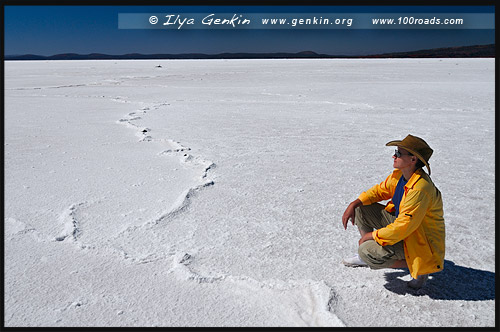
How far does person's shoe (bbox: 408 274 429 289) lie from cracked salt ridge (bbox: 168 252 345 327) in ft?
1.20

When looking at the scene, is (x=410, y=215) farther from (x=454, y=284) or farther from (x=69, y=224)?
(x=69, y=224)

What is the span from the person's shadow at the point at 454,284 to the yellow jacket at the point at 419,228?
164 millimetres

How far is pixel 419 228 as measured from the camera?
6.32ft

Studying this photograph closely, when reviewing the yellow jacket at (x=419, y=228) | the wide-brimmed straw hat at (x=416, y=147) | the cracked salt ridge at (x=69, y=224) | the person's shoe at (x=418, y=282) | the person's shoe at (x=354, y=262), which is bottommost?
the person's shoe at (x=418, y=282)

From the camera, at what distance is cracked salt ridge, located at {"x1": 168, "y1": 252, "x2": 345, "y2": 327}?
1.86 m

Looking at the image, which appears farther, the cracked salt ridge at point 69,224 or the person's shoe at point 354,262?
the cracked salt ridge at point 69,224

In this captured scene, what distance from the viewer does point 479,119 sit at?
646 cm

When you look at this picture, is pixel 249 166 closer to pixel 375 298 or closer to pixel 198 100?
pixel 375 298

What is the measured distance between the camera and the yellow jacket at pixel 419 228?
1.86 m

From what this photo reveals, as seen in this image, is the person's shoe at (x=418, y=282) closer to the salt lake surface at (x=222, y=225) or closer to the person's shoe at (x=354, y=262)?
the salt lake surface at (x=222, y=225)

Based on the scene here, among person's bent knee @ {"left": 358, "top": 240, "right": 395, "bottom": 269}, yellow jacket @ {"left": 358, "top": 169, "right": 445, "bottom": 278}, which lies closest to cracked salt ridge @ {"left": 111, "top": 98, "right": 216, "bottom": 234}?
person's bent knee @ {"left": 358, "top": 240, "right": 395, "bottom": 269}

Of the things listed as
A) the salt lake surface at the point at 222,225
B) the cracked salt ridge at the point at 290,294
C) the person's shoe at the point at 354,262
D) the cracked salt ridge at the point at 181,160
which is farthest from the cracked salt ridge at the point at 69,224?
the person's shoe at the point at 354,262

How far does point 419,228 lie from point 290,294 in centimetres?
63
